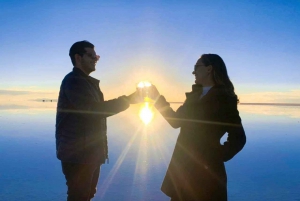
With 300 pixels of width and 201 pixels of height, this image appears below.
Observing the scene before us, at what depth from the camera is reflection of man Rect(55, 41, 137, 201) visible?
3.03 meters

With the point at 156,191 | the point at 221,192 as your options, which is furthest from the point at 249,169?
the point at 221,192

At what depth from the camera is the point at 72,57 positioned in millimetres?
3348

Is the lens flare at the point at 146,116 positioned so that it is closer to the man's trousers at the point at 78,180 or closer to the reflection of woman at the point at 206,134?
the man's trousers at the point at 78,180

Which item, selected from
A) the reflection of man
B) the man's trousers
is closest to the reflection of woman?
the reflection of man

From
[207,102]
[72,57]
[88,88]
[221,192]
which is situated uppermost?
[72,57]

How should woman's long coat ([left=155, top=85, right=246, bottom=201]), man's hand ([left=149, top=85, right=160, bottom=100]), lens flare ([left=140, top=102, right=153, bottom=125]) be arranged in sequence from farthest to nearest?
lens flare ([left=140, top=102, right=153, bottom=125])
man's hand ([left=149, top=85, right=160, bottom=100])
woman's long coat ([left=155, top=85, right=246, bottom=201])

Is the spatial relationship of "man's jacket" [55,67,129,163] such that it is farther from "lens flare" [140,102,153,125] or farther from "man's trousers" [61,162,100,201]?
"lens flare" [140,102,153,125]

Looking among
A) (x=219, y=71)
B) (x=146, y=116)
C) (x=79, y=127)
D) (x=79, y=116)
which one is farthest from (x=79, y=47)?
(x=146, y=116)

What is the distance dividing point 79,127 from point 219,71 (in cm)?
153

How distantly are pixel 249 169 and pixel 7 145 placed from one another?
11165 millimetres

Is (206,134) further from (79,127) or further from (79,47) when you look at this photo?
(79,47)

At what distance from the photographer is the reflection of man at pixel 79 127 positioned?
3.03 meters

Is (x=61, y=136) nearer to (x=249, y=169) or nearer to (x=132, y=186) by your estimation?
(x=132, y=186)

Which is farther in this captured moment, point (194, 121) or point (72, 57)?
point (72, 57)
